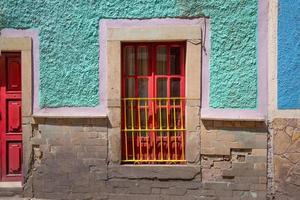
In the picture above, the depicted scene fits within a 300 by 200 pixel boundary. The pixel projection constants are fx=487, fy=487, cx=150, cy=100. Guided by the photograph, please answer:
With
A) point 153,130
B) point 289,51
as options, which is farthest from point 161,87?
point 289,51

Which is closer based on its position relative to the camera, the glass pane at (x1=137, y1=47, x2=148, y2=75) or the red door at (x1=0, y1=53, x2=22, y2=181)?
the glass pane at (x1=137, y1=47, x2=148, y2=75)

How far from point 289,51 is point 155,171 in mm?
2424

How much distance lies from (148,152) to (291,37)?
2492 mm

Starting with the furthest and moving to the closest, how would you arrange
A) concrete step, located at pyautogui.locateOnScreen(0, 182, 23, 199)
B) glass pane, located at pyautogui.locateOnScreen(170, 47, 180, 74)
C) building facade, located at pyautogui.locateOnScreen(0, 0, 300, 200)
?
concrete step, located at pyautogui.locateOnScreen(0, 182, 23, 199), glass pane, located at pyautogui.locateOnScreen(170, 47, 180, 74), building facade, located at pyautogui.locateOnScreen(0, 0, 300, 200)

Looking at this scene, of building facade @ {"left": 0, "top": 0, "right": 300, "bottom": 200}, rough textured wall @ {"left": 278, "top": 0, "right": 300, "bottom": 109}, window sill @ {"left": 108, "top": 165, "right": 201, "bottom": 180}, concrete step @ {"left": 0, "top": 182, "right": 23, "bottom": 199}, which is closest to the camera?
rough textured wall @ {"left": 278, "top": 0, "right": 300, "bottom": 109}

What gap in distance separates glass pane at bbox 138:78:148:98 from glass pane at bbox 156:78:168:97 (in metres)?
0.17

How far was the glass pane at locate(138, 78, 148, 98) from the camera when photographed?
6887 millimetres

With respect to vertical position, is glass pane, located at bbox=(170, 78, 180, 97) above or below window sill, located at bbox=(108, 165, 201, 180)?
above

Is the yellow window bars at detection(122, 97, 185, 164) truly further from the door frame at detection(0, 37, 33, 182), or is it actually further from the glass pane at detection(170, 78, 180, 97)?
the door frame at detection(0, 37, 33, 182)

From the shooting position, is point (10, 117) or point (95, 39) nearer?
point (95, 39)

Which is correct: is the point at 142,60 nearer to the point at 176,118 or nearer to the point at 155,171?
the point at 176,118

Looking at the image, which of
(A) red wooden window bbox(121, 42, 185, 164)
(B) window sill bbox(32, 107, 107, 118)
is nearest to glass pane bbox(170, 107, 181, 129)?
(A) red wooden window bbox(121, 42, 185, 164)

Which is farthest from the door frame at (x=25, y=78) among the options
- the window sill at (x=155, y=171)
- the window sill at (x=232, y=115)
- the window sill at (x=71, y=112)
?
the window sill at (x=232, y=115)

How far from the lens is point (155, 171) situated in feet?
22.1
